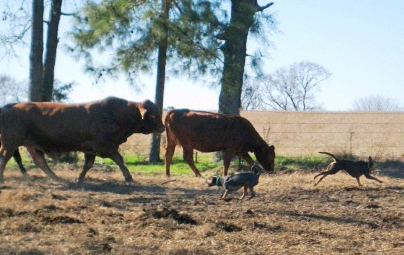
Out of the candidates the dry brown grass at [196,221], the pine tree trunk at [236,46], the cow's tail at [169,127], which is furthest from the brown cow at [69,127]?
the pine tree trunk at [236,46]

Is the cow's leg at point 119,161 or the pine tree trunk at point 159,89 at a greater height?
the pine tree trunk at point 159,89

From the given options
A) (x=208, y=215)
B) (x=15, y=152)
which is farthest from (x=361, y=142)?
(x=208, y=215)

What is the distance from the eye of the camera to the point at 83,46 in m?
24.2

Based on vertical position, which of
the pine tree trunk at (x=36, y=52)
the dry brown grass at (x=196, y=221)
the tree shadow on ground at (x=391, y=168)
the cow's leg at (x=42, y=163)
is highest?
the pine tree trunk at (x=36, y=52)

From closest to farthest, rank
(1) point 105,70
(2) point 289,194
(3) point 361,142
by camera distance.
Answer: (2) point 289,194, (1) point 105,70, (3) point 361,142

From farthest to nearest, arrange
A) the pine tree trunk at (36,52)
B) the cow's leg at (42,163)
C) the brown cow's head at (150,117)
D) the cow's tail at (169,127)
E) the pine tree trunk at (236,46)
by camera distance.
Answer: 1. the pine tree trunk at (236,46)
2. the pine tree trunk at (36,52)
3. the cow's tail at (169,127)
4. the brown cow's head at (150,117)
5. the cow's leg at (42,163)

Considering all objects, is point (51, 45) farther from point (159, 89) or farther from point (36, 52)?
point (159, 89)

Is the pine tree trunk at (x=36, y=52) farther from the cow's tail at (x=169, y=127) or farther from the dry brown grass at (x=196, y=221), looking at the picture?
the dry brown grass at (x=196, y=221)

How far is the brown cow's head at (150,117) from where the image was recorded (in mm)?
15609

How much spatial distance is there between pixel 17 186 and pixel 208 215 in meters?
4.69

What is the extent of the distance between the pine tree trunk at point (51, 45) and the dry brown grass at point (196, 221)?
1082cm

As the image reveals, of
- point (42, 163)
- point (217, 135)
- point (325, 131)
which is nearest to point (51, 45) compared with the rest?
point (217, 135)

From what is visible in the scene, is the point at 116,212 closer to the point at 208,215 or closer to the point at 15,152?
the point at 208,215

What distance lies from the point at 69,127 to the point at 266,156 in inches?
206
